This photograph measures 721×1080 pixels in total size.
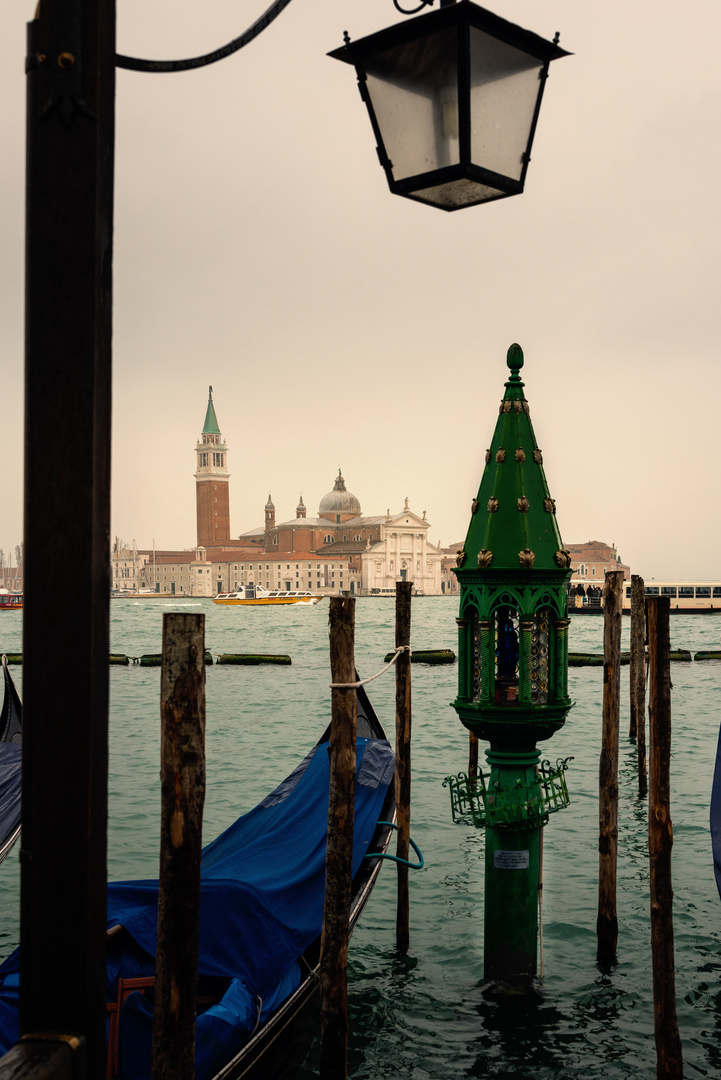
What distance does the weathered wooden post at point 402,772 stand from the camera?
16.2ft

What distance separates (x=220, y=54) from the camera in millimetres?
1336

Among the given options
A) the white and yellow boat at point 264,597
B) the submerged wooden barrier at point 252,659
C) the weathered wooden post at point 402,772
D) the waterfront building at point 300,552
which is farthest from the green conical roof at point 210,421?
the weathered wooden post at point 402,772

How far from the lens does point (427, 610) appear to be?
2616 inches

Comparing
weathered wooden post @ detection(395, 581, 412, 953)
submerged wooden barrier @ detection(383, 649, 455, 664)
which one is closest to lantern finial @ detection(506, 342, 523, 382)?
weathered wooden post @ detection(395, 581, 412, 953)

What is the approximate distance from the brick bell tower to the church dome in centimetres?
778

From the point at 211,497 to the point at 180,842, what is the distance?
79.1 m

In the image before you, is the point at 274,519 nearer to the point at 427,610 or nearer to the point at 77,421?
the point at 427,610

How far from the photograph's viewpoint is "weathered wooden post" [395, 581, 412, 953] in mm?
4945

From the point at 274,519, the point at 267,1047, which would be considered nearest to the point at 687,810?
the point at 267,1047

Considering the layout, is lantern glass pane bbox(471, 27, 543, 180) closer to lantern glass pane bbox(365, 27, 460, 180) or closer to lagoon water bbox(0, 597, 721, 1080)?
lantern glass pane bbox(365, 27, 460, 180)

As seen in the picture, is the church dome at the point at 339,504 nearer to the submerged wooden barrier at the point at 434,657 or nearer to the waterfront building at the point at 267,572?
the waterfront building at the point at 267,572

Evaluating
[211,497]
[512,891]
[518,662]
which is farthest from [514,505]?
[211,497]

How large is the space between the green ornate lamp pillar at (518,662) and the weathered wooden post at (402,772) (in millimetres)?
924

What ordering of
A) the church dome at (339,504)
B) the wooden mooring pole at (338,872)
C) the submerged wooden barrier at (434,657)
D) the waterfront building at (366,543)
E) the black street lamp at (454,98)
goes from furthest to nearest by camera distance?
the church dome at (339,504)
the waterfront building at (366,543)
the submerged wooden barrier at (434,657)
the wooden mooring pole at (338,872)
the black street lamp at (454,98)
